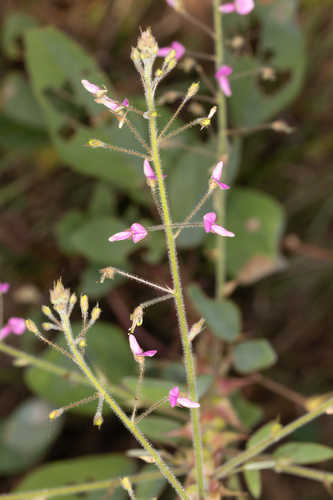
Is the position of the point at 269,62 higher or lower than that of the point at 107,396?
higher

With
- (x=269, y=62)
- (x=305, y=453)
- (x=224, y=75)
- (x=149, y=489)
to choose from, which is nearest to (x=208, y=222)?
(x=224, y=75)

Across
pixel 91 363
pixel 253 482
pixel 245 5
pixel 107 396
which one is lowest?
pixel 253 482

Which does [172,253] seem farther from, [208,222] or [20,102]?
[20,102]

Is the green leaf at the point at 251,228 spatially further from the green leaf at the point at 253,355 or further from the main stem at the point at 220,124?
the green leaf at the point at 253,355

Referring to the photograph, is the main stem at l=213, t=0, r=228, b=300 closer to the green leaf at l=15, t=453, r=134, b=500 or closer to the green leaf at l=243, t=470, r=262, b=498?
the green leaf at l=243, t=470, r=262, b=498

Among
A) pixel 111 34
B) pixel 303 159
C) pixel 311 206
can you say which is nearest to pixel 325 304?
pixel 311 206

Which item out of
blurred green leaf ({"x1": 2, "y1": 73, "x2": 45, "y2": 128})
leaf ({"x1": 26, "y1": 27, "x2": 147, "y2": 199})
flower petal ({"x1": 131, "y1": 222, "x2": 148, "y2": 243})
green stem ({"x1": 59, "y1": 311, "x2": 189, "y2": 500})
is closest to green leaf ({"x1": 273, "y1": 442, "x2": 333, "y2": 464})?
green stem ({"x1": 59, "y1": 311, "x2": 189, "y2": 500})

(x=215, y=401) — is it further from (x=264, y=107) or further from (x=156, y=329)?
(x=264, y=107)

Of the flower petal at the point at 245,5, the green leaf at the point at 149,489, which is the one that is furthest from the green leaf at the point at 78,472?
the flower petal at the point at 245,5
